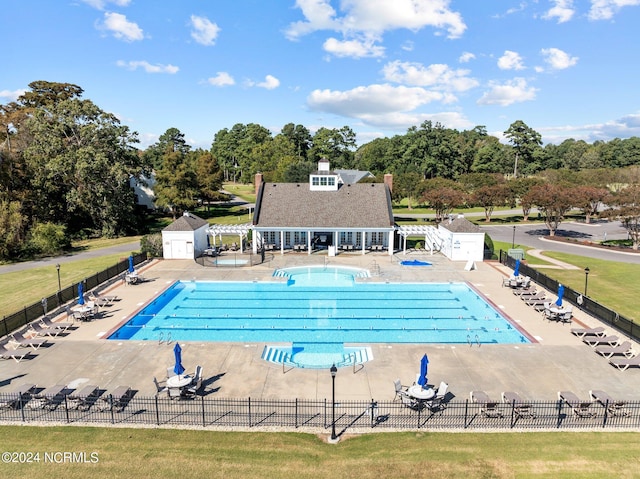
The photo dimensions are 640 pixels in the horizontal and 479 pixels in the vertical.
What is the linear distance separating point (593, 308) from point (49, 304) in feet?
104

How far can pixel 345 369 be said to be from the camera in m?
18.0

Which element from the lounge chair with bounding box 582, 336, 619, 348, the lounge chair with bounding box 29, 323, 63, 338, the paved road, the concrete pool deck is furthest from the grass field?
the paved road

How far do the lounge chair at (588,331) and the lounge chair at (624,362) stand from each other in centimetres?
248

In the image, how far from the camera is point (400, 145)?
11144cm

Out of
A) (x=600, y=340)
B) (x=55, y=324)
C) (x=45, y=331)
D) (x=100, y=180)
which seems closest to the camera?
(x=600, y=340)

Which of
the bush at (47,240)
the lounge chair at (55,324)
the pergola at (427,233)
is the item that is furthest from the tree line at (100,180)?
the lounge chair at (55,324)

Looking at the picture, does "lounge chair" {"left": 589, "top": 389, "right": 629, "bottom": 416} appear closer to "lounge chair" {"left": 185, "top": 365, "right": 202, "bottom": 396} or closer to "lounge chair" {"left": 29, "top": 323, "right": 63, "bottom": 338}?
"lounge chair" {"left": 185, "top": 365, "right": 202, "bottom": 396}

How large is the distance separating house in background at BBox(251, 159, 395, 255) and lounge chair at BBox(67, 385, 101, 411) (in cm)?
2535

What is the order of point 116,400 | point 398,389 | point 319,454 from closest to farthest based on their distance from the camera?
point 319,454 → point 116,400 → point 398,389

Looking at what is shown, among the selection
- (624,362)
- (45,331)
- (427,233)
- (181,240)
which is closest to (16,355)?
(45,331)

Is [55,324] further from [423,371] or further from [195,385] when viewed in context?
[423,371]

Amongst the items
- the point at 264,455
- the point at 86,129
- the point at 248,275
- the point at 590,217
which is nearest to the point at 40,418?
the point at 264,455

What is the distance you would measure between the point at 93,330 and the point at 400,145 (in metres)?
100

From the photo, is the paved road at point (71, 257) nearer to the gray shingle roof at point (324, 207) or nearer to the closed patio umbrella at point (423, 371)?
the gray shingle roof at point (324, 207)
